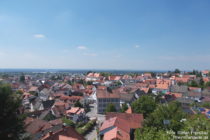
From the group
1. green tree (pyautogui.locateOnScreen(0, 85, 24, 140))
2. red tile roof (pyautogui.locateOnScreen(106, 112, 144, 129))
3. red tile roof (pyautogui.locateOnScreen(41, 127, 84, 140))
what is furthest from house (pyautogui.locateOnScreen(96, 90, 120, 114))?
green tree (pyautogui.locateOnScreen(0, 85, 24, 140))

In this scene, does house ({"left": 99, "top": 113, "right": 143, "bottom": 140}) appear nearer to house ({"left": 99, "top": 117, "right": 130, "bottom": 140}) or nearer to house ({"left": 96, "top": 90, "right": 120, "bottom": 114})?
house ({"left": 99, "top": 117, "right": 130, "bottom": 140})

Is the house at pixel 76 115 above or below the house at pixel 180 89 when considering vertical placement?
below

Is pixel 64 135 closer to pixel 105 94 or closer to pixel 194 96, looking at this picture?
pixel 105 94

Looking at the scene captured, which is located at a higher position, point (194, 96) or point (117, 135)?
point (117, 135)

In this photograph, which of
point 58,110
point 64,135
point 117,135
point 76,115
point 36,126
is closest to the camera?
point 64,135

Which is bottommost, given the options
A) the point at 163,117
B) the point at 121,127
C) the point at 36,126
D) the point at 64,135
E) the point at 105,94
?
the point at 36,126

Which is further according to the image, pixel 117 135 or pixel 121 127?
pixel 121 127

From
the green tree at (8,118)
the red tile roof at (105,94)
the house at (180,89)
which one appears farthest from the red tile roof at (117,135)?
the house at (180,89)

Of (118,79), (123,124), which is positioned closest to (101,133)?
(123,124)

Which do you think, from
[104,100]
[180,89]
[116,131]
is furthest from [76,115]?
[180,89]

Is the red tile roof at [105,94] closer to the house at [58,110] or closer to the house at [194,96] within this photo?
the house at [58,110]
